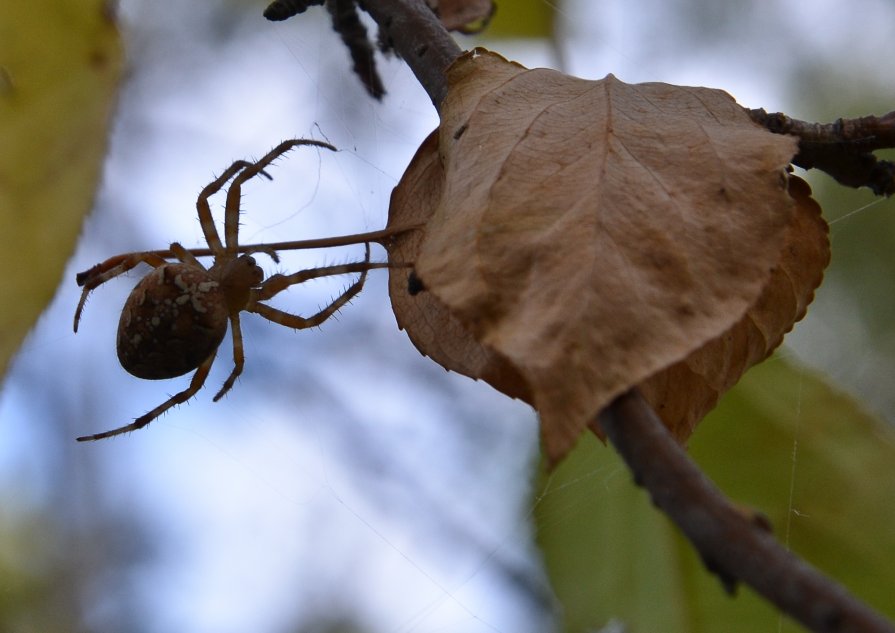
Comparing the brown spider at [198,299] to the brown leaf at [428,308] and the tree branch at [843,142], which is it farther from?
the tree branch at [843,142]

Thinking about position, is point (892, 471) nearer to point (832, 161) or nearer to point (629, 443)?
point (832, 161)

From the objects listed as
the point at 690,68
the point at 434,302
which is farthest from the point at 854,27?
the point at 434,302

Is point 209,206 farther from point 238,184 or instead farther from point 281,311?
point 281,311

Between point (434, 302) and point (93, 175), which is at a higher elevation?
point (434, 302)

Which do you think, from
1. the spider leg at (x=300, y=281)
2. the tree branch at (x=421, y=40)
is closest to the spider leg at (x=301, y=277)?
the spider leg at (x=300, y=281)

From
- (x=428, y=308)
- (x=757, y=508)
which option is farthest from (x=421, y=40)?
(x=757, y=508)

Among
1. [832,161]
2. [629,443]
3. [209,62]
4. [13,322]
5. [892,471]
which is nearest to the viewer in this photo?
[629,443]

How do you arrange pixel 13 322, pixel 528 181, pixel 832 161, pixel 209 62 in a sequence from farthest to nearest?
1. pixel 209 62
2. pixel 13 322
3. pixel 832 161
4. pixel 528 181

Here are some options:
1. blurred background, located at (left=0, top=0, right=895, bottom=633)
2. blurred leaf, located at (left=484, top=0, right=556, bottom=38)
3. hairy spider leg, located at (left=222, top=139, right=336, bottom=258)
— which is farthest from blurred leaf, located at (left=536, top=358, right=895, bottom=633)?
hairy spider leg, located at (left=222, top=139, right=336, bottom=258)
